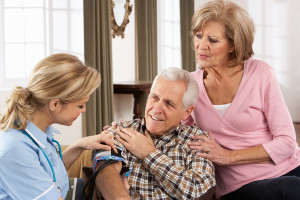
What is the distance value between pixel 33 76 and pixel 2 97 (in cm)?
247

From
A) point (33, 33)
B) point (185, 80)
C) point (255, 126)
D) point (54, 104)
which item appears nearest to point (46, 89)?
point (54, 104)

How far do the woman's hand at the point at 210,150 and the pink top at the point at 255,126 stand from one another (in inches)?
4.6

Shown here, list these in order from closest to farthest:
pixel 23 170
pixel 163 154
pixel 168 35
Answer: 1. pixel 23 170
2. pixel 163 154
3. pixel 168 35

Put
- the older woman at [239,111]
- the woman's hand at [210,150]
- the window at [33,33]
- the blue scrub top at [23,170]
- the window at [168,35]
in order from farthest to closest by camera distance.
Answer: the window at [168,35] < the window at [33,33] < the older woman at [239,111] < the woman's hand at [210,150] < the blue scrub top at [23,170]

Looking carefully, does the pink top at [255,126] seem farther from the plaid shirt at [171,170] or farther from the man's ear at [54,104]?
the man's ear at [54,104]

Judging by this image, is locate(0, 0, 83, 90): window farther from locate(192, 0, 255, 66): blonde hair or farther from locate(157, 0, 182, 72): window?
locate(157, 0, 182, 72): window

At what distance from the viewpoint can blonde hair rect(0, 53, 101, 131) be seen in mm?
1470

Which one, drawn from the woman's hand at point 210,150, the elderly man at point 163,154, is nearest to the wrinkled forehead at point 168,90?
the elderly man at point 163,154

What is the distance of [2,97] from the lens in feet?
12.5

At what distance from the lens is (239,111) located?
7.22 feet

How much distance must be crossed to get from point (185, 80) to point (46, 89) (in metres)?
0.82

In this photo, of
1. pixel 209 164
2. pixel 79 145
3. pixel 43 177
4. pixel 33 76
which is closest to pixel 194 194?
pixel 209 164

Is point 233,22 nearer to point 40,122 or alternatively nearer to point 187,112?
point 187,112

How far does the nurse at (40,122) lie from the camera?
137 centimetres
